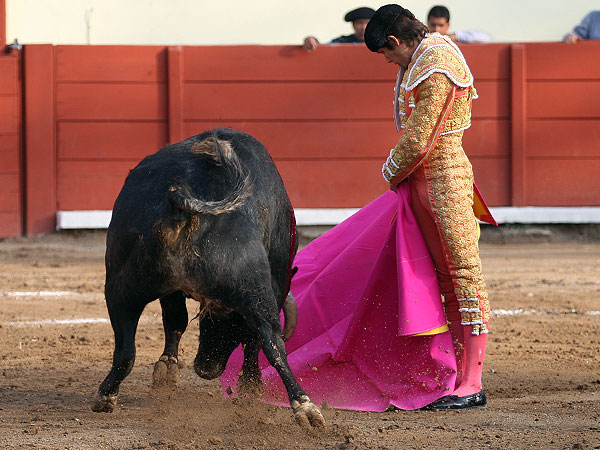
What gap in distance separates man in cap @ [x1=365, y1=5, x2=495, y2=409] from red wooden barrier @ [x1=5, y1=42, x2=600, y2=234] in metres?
4.59

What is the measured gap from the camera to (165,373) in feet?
10.2

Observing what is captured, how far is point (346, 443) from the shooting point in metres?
2.47

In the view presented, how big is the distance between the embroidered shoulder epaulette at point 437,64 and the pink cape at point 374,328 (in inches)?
15.7

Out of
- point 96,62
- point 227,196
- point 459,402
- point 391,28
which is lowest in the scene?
point 459,402

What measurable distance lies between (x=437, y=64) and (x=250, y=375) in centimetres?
113

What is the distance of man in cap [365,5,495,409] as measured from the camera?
2.97 metres

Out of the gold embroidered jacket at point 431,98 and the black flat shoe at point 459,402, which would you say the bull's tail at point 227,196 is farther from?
the black flat shoe at point 459,402

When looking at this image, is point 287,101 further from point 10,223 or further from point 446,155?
point 446,155

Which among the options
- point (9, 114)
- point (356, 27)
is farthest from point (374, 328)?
point (9, 114)

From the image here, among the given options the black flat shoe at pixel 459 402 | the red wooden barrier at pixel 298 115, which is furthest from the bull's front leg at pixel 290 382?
the red wooden barrier at pixel 298 115

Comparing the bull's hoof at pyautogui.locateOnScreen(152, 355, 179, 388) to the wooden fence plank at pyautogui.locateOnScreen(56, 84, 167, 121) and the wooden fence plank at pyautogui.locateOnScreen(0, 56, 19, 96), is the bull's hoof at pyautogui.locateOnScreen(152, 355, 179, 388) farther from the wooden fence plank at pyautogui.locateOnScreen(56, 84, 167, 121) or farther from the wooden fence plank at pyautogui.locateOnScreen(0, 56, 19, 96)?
the wooden fence plank at pyautogui.locateOnScreen(0, 56, 19, 96)

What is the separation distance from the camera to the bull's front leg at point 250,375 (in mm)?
3084

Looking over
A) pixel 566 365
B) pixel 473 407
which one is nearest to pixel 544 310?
pixel 566 365

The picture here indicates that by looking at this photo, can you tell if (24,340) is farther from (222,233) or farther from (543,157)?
(543,157)
